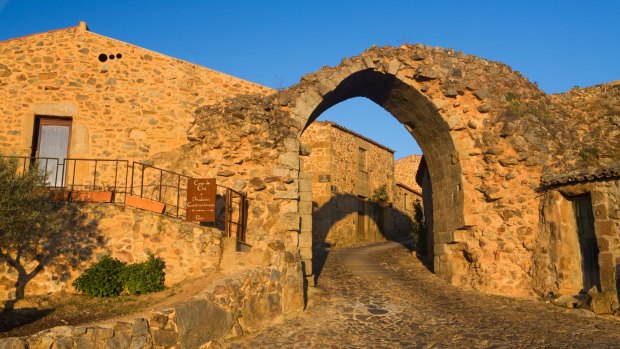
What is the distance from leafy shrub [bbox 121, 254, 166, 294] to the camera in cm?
831

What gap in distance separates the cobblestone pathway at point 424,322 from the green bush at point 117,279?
229cm

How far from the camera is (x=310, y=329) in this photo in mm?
7582

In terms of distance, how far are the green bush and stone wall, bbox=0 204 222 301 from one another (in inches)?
9.0

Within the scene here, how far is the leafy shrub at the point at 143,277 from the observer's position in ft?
27.3

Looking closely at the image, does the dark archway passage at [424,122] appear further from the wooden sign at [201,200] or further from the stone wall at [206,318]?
the stone wall at [206,318]

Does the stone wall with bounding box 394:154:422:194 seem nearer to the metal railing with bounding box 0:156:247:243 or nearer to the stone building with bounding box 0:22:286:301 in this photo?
the stone building with bounding box 0:22:286:301

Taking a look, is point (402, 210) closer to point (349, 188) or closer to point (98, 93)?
point (349, 188)

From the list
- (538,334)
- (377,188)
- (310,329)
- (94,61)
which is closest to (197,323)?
(310,329)

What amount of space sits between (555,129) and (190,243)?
8196 millimetres

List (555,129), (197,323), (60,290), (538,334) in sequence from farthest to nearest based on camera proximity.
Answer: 1. (555,129)
2. (60,290)
3. (538,334)
4. (197,323)

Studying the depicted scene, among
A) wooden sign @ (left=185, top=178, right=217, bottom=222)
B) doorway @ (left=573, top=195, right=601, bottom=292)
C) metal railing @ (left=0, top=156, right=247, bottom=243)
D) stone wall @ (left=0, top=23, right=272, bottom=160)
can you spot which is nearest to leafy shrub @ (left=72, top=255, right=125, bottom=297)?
wooden sign @ (left=185, top=178, right=217, bottom=222)

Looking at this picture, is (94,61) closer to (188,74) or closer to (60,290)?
(188,74)

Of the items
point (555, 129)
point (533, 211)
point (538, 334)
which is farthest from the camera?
point (555, 129)

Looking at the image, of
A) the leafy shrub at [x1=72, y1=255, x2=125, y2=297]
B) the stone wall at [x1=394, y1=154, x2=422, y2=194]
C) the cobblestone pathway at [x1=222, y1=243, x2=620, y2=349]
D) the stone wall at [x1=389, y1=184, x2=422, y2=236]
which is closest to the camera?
the cobblestone pathway at [x1=222, y1=243, x2=620, y2=349]
